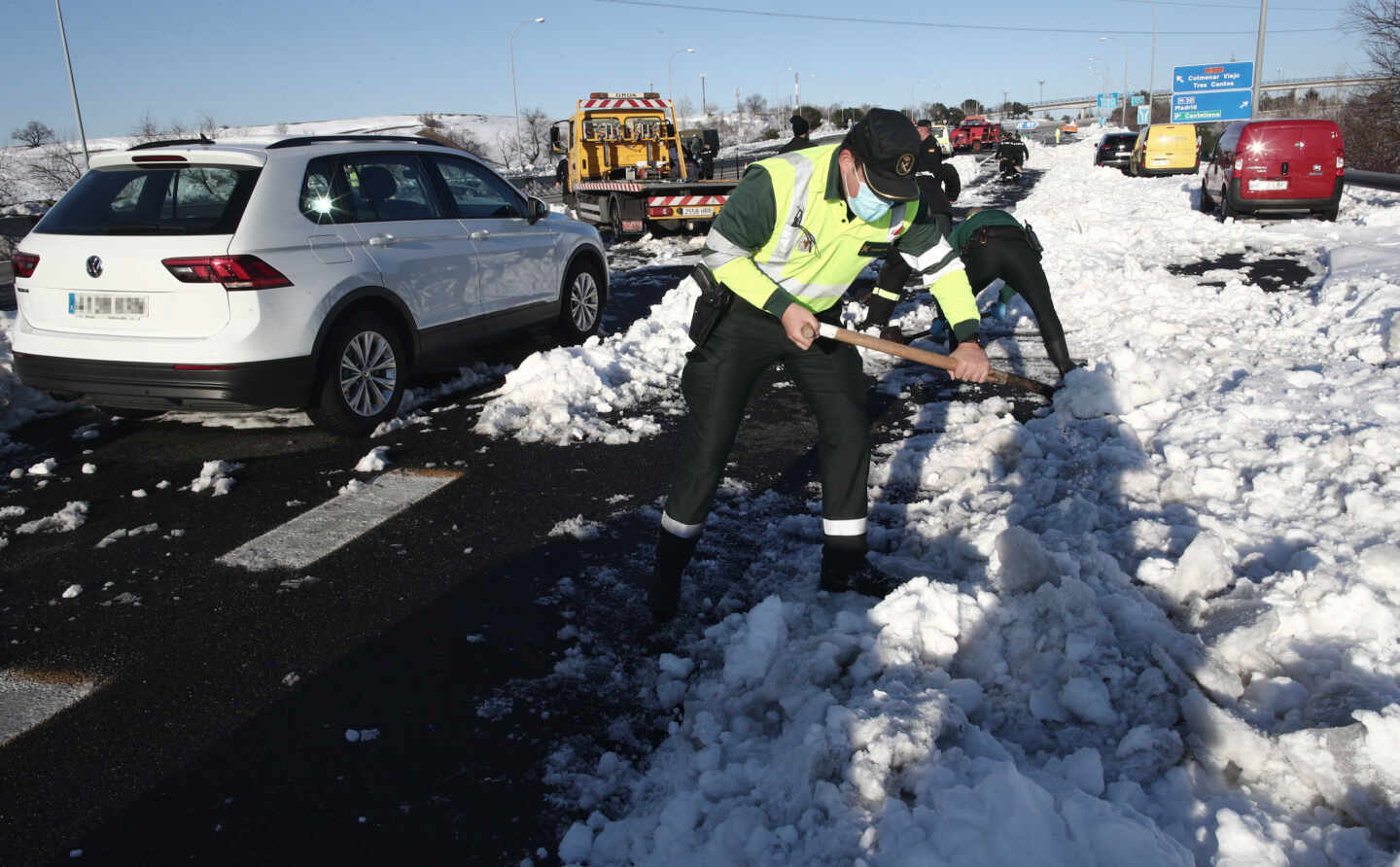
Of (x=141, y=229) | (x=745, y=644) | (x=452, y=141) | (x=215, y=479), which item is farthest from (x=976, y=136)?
(x=745, y=644)

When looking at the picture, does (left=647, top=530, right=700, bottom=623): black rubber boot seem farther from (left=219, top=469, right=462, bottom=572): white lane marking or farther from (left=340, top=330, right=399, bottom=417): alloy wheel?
(left=340, top=330, right=399, bottom=417): alloy wheel

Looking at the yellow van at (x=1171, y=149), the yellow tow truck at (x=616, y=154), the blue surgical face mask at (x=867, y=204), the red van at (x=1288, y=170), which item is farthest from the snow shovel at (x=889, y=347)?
the yellow van at (x=1171, y=149)

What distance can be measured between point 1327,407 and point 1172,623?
2.88 m

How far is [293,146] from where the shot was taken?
5941 millimetres

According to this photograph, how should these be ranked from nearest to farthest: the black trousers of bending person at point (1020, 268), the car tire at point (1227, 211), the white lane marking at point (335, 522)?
the white lane marking at point (335, 522) → the black trousers of bending person at point (1020, 268) → the car tire at point (1227, 211)

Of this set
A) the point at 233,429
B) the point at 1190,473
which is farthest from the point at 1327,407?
the point at 233,429

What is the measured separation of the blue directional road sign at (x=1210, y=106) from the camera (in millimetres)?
37375

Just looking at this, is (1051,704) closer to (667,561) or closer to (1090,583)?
(1090,583)

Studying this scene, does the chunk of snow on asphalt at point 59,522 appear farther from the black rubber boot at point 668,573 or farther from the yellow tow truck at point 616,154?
the yellow tow truck at point 616,154

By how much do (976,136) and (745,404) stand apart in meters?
60.7

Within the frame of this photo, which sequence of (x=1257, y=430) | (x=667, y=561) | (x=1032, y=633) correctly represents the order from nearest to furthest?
(x=1032, y=633), (x=667, y=561), (x=1257, y=430)

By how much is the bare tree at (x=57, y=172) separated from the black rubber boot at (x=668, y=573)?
27.1 meters

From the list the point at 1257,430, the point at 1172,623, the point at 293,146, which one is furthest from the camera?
the point at 293,146

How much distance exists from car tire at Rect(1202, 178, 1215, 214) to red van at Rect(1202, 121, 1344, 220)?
257 centimetres
